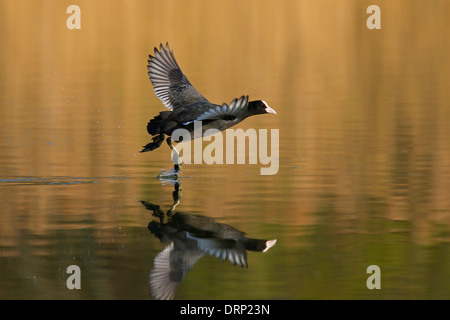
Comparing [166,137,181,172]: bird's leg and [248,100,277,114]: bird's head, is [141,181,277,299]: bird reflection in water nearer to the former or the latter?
[166,137,181,172]: bird's leg

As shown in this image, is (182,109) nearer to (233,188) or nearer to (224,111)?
(233,188)

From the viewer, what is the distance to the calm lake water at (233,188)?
8.15 m

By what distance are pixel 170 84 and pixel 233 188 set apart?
2.85 meters

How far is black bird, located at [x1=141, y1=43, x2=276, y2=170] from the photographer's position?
11742mm

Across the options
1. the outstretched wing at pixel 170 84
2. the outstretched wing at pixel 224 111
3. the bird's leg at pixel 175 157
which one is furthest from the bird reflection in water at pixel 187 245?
the outstretched wing at pixel 170 84

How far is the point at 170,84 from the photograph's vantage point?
47.4 feet

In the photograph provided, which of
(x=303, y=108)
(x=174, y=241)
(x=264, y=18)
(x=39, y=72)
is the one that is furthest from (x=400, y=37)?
(x=174, y=241)

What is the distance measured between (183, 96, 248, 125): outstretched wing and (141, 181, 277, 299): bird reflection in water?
1.43 m

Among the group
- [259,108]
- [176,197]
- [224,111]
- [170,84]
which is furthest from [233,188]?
[170,84]

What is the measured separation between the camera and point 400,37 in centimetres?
4156

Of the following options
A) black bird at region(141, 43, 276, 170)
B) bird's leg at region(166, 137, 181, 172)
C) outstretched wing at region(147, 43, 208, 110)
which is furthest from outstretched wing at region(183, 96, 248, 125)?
outstretched wing at region(147, 43, 208, 110)

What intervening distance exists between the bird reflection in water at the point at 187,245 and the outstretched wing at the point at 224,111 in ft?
4.70

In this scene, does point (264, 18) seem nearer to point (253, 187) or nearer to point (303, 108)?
point (303, 108)
